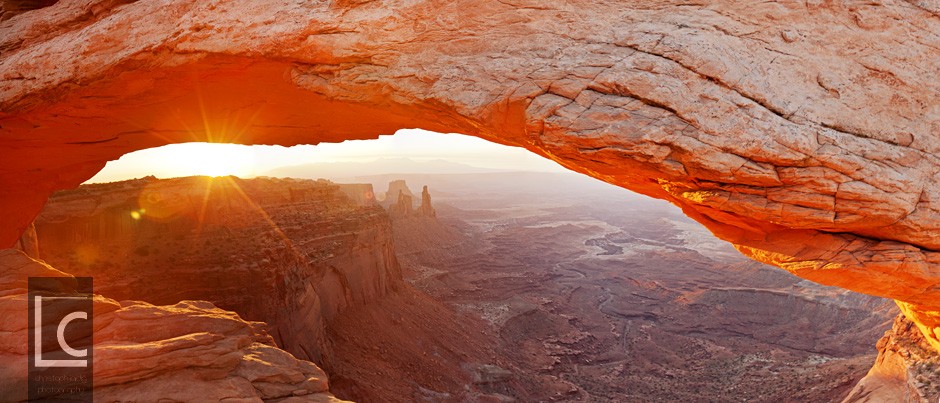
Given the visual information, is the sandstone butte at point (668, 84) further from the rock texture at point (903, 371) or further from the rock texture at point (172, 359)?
the rock texture at point (172, 359)

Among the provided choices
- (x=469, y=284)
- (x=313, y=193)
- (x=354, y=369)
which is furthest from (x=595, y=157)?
(x=469, y=284)

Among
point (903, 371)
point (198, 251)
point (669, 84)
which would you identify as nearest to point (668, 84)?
point (669, 84)

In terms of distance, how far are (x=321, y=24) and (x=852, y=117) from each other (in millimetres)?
6630

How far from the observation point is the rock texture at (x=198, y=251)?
12.7 m

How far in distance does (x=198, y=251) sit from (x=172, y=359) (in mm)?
9656

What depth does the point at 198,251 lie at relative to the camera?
13422 mm

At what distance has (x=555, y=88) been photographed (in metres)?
5.24

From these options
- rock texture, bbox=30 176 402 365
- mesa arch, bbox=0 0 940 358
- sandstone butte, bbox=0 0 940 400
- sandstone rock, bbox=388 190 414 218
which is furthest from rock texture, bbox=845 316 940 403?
A: sandstone rock, bbox=388 190 414 218

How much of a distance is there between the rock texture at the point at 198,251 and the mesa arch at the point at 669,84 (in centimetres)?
717

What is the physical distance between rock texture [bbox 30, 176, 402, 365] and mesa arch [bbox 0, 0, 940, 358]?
282 inches

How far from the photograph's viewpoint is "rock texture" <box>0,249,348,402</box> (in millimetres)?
4828

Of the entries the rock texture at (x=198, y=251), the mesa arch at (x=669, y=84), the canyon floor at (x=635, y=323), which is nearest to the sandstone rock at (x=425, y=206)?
the canyon floor at (x=635, y=323)

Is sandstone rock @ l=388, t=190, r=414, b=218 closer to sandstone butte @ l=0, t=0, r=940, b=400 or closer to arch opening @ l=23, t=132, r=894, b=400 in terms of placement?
arch opening @ l=23, t=132, r=894, b=400

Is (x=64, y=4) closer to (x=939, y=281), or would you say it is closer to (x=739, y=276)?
(x=939, y=281)
